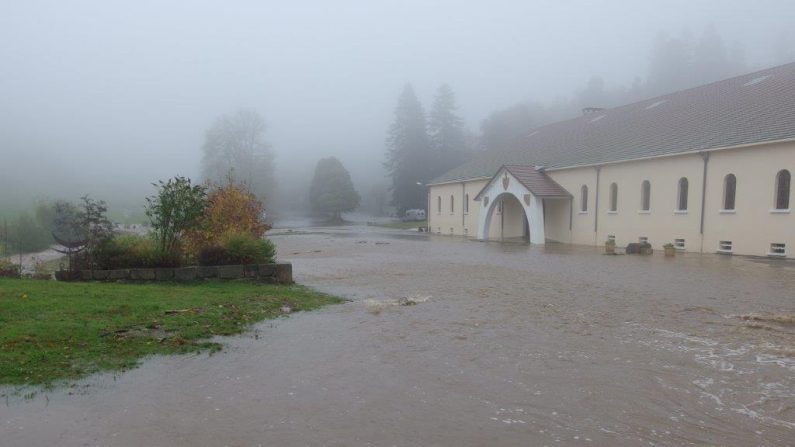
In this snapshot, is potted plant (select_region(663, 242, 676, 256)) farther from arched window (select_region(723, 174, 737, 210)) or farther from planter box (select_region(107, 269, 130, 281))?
planter box (select_region(107, 269, 130, 281))

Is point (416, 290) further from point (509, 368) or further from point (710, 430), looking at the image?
point (710, 430)

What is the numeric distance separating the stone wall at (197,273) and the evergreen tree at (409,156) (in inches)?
2512

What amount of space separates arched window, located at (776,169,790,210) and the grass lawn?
1916cm

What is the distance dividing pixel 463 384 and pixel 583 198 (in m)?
27.9

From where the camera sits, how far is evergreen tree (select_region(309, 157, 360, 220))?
85.5m

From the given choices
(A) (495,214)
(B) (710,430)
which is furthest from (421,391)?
(A) (495,214)

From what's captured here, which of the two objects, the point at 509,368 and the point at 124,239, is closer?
the point at 509,368

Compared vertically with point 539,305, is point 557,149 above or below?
above

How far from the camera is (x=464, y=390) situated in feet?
18.1

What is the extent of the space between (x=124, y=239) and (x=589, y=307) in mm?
10397

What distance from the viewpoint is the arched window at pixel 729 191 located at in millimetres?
22750

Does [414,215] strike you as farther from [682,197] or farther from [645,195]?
[682,197]

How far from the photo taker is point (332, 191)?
282 ft

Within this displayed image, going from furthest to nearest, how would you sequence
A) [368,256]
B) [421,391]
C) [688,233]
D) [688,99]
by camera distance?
1. [688,99]
2. [688,233]
3. [368,256]
4. [421,391]
